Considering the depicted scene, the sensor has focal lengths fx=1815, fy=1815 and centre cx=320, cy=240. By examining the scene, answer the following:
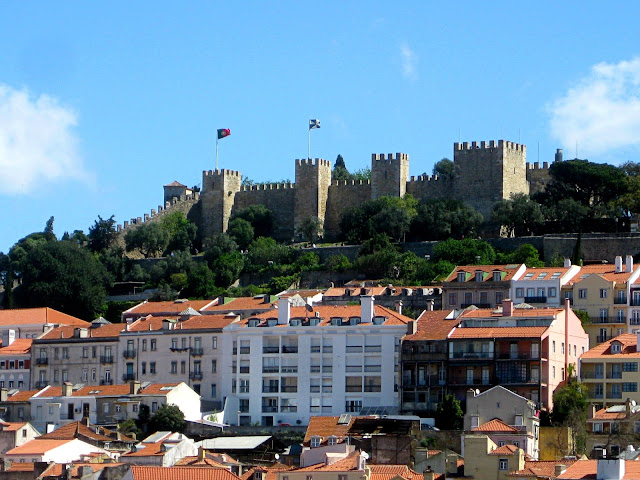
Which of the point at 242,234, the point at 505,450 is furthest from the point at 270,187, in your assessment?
the point at 505,450

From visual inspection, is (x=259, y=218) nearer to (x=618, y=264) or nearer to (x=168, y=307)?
(x=168, y=307)

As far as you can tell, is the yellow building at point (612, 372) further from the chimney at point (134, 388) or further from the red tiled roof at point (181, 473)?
the red tiled roof at point (181, 473)

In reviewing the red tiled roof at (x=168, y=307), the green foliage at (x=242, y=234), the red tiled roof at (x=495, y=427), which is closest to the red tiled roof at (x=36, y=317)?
the red tiled roof at (x=168, y=307)

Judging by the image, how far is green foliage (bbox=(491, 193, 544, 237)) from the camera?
96.7 m

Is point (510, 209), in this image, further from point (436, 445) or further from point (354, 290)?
point (436, 445)

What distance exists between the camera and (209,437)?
69.2 meters

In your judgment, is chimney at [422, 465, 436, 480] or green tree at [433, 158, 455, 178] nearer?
chimney at [422, 465, 436, 480]

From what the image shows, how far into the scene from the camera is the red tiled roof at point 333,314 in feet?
238

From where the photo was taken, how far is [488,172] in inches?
4070

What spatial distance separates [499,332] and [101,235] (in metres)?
46.1

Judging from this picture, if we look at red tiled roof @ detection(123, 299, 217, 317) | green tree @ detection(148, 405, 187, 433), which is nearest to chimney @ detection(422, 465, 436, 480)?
green tree @ detection(148, 405, 187, 433)

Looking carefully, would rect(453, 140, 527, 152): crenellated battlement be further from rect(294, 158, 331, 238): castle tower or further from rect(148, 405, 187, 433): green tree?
rect(148, 405, 187, 433): green tree

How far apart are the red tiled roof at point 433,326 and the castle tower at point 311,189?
117 ft

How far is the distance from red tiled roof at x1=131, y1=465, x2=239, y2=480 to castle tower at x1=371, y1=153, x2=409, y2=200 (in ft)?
176
